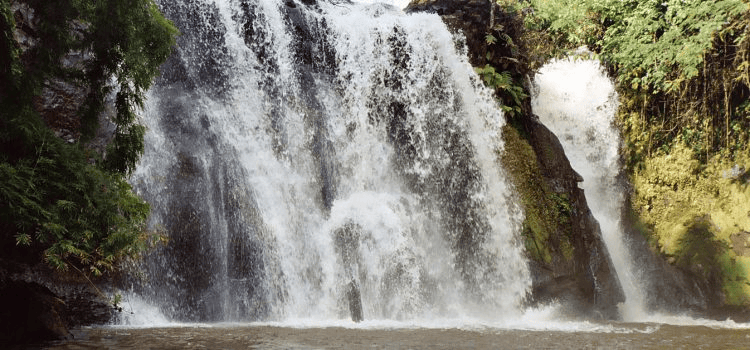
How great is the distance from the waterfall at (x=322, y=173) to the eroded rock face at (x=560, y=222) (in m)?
0.58

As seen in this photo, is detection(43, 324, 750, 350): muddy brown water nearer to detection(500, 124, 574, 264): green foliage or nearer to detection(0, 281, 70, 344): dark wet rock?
detection(0, 281, 70, 344): dark wet rock

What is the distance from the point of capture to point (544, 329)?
338 inches

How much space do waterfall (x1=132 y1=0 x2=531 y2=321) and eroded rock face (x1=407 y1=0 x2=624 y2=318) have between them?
Answer: 1.91 feet

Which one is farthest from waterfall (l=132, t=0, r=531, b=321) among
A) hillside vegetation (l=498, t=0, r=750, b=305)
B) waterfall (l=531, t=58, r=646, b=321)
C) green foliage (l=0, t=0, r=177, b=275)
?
hillside vegetation (l=498, t=0, r=750, b=305)

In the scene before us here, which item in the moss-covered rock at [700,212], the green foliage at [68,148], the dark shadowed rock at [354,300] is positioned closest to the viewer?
the green foliage at [68,148]

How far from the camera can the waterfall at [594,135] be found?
46.1 ft

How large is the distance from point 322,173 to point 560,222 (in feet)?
17.0

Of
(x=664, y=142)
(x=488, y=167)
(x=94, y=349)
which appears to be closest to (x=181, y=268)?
(x=94, y=349)

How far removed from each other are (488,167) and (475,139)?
0.74 meters

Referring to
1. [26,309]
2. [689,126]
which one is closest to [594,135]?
[689,126]

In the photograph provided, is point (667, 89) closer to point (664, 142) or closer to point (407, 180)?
point (664, 142)

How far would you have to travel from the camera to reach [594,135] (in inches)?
606

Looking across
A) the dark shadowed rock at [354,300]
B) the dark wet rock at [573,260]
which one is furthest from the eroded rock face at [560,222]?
the dark shadowed rock at [354,300]

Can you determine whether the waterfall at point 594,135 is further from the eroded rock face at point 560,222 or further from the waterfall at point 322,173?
the waterfall at point 322,173
